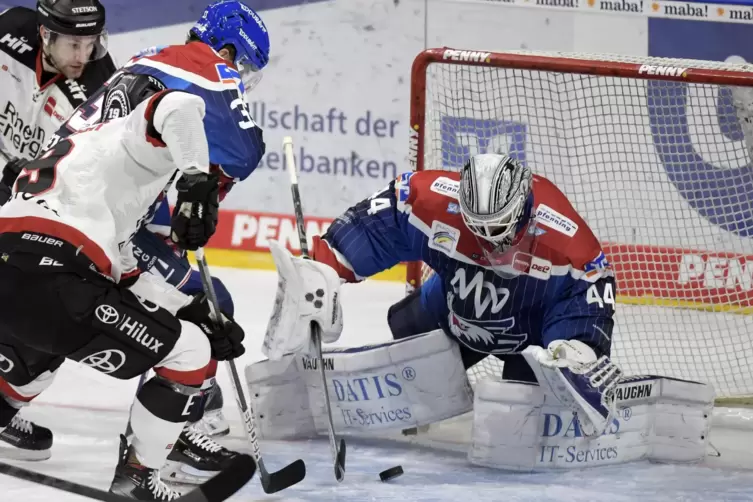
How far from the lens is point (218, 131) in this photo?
3441 millimetres

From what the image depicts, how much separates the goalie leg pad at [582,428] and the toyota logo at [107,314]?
1.15m

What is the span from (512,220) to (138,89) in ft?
3.33

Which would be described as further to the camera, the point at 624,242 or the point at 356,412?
the point at 624,242

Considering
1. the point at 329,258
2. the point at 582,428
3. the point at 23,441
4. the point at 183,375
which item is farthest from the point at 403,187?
the point at 23,441

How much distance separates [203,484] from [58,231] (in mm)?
761

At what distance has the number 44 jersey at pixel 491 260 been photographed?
361 centimetres

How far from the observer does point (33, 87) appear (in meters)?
3.97

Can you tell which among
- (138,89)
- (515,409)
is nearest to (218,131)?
(138,89)

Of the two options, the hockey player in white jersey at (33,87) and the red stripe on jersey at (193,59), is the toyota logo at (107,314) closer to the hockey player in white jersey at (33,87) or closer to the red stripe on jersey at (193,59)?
the red stripe on jersey at (193,59)

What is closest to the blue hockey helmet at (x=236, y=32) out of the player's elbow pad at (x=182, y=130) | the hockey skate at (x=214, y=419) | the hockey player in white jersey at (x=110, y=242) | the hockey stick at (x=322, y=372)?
the hockey stick at (x=322, y=372)

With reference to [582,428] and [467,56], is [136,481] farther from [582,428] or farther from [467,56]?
[467,56]

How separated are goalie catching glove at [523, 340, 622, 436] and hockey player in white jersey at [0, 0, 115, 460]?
1449 mm

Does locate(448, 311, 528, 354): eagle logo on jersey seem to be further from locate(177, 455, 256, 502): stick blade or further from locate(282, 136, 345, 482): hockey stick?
locate(177, 455, 256, 502): stick blade

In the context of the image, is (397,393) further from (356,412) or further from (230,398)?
(230,398)
